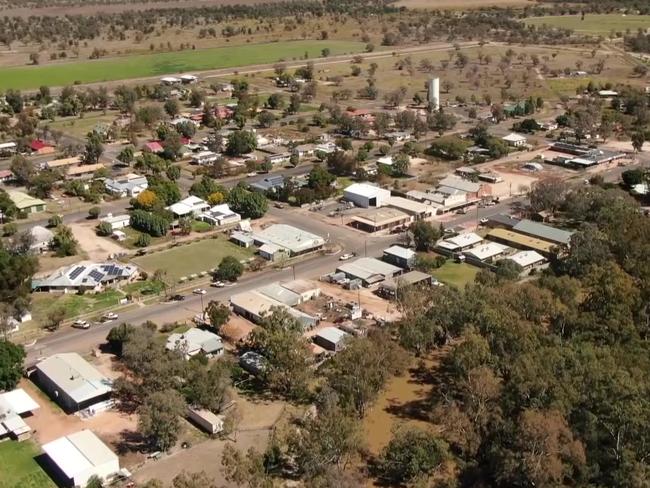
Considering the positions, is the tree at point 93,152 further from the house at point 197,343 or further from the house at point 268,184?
the house at point 197,343

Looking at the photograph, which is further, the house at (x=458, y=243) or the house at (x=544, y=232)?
the house at (x=544, y=232)

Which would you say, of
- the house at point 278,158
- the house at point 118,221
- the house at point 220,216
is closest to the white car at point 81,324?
the house at point 118,221

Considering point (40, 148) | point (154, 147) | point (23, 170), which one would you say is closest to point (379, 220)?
point (154, 147)

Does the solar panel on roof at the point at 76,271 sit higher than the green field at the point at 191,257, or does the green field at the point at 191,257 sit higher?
the solar panel on roof at the point at 76,271

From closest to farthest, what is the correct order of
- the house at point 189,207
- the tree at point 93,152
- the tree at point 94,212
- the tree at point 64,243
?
the tree at point 64,243, the house at point 189,207, the tree at point 94,212, the tree at point 93,152

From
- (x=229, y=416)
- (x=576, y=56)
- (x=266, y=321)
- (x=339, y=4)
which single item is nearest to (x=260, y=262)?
(x=266, y=321)

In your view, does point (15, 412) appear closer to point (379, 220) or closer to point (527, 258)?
point (379, 220)

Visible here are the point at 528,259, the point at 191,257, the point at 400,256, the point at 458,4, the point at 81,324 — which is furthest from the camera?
the point at 458,4
